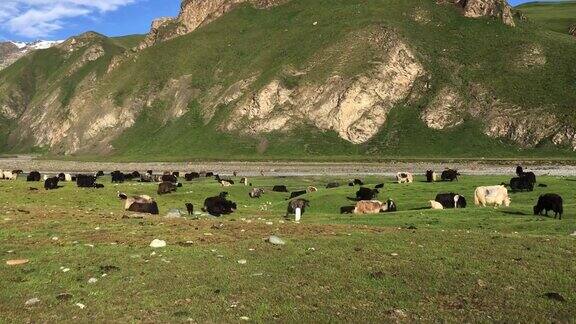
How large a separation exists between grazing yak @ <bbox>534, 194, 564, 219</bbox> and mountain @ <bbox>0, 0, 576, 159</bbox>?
10185cm

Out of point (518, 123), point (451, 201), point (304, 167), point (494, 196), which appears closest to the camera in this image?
point (494, 196)

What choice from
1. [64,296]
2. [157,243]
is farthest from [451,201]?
[64,296]

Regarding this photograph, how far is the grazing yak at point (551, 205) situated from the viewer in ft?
→ 97.8

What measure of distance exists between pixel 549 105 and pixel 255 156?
3195 inches

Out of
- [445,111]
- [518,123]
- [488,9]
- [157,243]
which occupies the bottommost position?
[157,243]

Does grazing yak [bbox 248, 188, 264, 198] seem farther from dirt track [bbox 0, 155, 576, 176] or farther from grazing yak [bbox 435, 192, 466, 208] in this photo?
dirt track [bbox 0, 155, 576, 176]

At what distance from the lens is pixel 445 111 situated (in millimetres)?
145625

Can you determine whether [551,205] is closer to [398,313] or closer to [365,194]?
[365,194]

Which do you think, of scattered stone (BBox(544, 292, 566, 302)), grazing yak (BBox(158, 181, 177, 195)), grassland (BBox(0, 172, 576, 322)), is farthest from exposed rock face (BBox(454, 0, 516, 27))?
scattered stone (BBox(544, 292, 566, 302))

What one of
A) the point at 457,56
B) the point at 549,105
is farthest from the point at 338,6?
the point at 549,105

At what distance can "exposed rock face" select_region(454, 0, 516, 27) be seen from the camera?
173 m

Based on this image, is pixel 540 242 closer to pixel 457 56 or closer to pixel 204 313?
pixel 204 313

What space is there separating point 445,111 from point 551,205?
120315 mm

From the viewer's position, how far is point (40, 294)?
1416 centimetres
